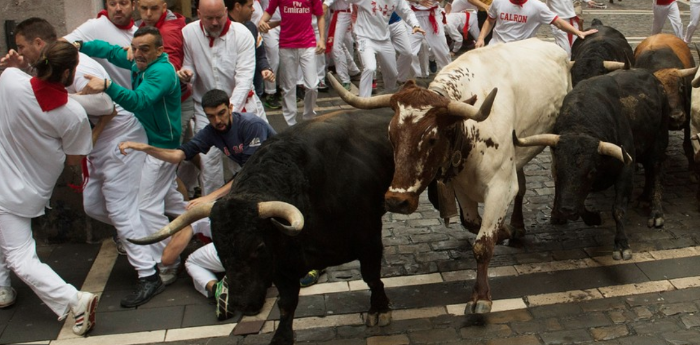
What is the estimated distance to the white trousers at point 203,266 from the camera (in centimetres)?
693

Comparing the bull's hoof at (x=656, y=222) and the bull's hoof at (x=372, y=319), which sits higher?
the bull's hoof at (x=656, y=222)

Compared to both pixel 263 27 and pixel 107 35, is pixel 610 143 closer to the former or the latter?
pixel 107 35

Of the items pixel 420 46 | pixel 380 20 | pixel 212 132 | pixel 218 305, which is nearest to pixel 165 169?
pixel 212 132

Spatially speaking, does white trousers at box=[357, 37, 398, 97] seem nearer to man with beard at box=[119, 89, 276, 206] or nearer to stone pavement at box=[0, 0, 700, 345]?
stone pavement at box=[0, 0, 700, 345]

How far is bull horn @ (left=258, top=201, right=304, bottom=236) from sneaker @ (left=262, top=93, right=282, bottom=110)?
7.11 m

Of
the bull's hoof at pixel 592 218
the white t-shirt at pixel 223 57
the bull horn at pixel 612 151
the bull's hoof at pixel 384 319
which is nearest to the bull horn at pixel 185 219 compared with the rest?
the bull's hoof at pixel 384 319

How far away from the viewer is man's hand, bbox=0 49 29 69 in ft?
22.5

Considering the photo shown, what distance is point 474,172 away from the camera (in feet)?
21.0

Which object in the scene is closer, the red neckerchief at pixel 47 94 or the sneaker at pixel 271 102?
the red neckerchief at pixel 47 94

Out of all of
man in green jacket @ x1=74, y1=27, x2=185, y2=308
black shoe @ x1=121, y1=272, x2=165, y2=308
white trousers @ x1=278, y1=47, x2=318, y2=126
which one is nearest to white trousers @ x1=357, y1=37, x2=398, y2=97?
white trousers @ x1=278, y1=47, x2=318, y2=126

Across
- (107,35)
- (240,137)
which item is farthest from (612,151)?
(107,35)

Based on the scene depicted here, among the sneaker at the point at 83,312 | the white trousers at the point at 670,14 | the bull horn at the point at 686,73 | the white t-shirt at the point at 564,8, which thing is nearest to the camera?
the sneaker at the point at 83,312

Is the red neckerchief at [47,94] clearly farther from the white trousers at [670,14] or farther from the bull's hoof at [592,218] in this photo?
the white trousers at [670,14]

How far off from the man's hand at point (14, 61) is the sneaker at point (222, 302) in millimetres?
2647
